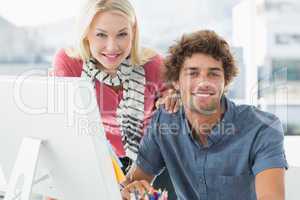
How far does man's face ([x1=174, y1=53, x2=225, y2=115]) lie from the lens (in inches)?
52.7

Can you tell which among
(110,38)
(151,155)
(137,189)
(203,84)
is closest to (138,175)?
(151,155)

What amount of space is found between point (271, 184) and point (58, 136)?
565 millimetres

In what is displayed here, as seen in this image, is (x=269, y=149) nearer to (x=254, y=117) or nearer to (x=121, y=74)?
(x=254, y=117)

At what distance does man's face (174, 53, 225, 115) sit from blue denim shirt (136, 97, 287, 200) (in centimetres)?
5

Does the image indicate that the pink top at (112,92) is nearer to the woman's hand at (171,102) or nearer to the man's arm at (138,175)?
the woman's hand at (171,102)

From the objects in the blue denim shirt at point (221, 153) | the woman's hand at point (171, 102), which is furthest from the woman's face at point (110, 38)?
the blue denim shirt at point (221, 153)

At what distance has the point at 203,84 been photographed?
4.38 ft

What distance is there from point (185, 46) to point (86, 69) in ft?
1.55

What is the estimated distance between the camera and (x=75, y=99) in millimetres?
813

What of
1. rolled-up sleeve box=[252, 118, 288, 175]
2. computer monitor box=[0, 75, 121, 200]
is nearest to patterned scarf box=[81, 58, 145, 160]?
rolled-up sleeve box=[252, 118, 288, 175]

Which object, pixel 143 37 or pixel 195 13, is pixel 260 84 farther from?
pixel 143 37

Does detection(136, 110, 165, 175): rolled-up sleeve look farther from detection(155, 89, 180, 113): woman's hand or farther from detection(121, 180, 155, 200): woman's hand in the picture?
detection(121, 180, 155, 200): woman's hand

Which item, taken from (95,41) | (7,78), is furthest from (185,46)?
(7,78)

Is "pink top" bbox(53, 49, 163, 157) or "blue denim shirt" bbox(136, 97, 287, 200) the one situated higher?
"pink top" bbox(53, 49, 163, 157)
